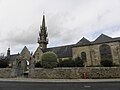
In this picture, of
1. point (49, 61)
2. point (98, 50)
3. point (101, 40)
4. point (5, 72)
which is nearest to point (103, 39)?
point (101, 40)

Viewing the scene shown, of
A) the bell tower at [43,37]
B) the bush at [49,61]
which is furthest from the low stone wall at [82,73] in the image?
the bell tower at [43,37]

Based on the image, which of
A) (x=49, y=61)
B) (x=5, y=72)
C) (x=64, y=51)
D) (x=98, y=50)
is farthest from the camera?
(x=64, y=51)

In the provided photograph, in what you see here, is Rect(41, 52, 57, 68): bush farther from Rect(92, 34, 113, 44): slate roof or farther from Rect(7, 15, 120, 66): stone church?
Rect(92, 34, 113, 44): slate roof

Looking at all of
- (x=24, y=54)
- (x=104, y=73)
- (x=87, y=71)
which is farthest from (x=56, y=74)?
(x=24, y=54)

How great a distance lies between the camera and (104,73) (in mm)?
23422

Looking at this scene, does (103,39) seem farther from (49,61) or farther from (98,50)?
(49,61)

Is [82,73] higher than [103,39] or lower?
lower

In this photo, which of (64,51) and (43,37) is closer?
(64,51)

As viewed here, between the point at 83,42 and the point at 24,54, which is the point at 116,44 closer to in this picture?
the point at 83,42

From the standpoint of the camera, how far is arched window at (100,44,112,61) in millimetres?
40394

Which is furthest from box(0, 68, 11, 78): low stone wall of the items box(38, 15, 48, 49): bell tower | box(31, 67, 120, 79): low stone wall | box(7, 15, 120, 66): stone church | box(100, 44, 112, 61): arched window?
box(38, 15, 48, 49): bell tower

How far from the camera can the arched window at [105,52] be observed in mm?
40394

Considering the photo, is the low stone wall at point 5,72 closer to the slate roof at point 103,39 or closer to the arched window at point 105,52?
the arched window at point 105,52

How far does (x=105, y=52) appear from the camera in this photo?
40844 millimetres
